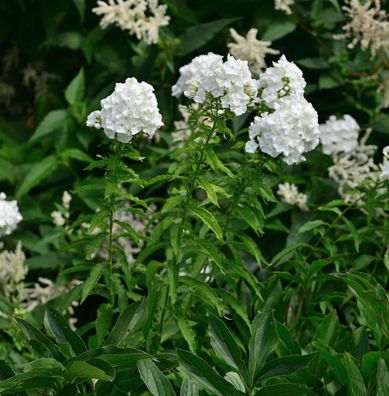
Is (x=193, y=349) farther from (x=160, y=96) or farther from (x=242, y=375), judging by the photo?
(x=160, y=96)

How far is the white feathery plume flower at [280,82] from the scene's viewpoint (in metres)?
2.52

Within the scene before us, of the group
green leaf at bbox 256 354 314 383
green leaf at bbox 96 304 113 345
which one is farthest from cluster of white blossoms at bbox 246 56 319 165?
green leaf at bbox 96 304 113 345

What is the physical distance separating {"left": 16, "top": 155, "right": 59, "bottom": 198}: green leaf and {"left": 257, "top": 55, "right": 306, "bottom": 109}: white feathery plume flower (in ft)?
5.22

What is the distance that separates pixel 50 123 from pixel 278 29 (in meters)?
1.13

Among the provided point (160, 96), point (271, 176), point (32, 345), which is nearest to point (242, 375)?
point (32, 345)

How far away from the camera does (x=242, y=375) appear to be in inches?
92.0

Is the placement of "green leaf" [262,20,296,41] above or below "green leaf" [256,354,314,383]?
below

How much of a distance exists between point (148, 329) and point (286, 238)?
123 centimetres

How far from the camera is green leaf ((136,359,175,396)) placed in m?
2.25

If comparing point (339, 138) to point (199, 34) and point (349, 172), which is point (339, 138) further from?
point (199, 34)

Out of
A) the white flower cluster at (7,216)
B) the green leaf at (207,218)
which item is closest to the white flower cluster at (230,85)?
the green leaf at (207,218)

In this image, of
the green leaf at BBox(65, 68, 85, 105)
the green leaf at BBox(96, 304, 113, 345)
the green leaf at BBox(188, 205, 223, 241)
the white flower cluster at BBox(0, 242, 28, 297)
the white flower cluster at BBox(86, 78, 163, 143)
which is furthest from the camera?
the green leaf at BBox(65, 68, 85, 105)

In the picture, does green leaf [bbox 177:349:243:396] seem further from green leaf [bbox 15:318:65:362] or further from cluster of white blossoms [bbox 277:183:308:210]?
cluster of white blossoms [bbox 277:183:308:210]

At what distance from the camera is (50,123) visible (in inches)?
157
